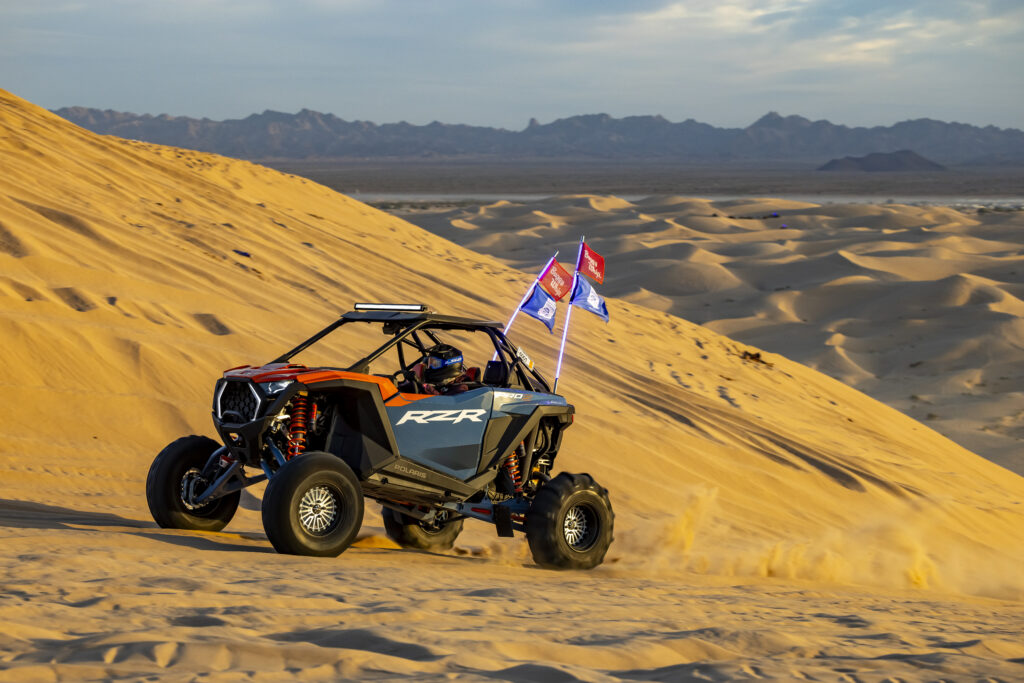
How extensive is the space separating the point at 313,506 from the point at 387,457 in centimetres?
55

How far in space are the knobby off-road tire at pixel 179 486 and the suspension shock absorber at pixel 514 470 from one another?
1.85 m

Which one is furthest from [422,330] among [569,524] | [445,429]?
[569,524]

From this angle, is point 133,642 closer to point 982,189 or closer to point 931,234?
point 931,234

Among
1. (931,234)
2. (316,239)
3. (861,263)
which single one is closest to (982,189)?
(931,234)

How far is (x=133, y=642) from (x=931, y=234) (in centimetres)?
3720

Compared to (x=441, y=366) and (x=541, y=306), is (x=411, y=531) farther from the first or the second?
(x=541, y=306)

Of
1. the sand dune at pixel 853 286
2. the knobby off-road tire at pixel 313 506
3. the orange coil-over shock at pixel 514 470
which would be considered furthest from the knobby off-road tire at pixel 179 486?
the sand dune at pixel 853 286

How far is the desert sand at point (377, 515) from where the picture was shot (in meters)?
4.41

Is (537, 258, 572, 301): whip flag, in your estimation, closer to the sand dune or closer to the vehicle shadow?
the vehicle shadow

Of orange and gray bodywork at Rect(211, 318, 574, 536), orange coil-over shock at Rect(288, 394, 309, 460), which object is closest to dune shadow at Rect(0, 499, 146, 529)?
orange and gray bodywork at Rect(211, 318, 574, 536)

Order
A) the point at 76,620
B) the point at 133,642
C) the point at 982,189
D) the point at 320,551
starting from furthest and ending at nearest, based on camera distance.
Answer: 1. the point at 982,189
2. the point at 320,551
3. the point at 76,620
4. the point at 133,642

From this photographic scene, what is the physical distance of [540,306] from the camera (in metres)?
9.94

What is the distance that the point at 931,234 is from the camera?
3756 cm

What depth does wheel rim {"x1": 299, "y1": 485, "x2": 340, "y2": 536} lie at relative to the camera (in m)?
6.15
